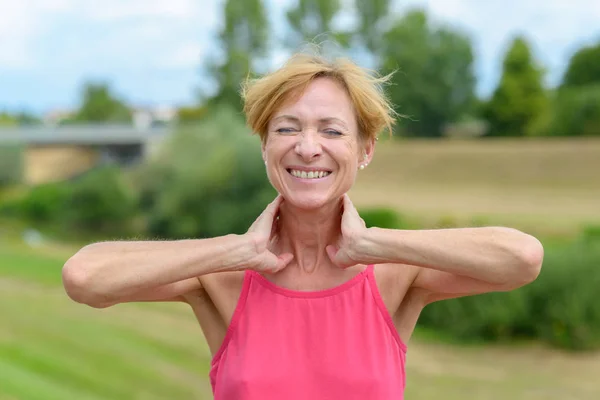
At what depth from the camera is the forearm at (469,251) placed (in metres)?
2.31

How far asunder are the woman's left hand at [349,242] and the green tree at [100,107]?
98.9 metres

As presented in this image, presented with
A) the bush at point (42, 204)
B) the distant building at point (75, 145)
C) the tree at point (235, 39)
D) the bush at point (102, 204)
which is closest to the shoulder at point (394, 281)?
the bush at point (102, 204)

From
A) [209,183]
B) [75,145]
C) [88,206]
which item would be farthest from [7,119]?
[209,183]

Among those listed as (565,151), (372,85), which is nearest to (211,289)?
(372,85)

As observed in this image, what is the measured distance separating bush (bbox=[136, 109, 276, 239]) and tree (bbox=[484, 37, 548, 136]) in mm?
21378

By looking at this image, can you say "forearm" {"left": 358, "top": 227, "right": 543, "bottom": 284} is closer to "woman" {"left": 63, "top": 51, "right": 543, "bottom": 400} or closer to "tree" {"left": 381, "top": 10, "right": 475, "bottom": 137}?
"woman" {"left": 63, "top": 51, "right": 543, "bottom": 400}

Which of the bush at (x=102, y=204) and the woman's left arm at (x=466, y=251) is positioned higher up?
the woman's left arm at (x=466, y=251)

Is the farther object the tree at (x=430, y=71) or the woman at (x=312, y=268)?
the tree at (x=430, y=71)

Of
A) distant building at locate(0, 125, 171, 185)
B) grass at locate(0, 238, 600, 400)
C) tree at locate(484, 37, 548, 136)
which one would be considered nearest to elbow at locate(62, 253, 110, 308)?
grass at locate(0, 238, 600, 400)

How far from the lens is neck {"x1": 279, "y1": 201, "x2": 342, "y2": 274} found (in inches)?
102

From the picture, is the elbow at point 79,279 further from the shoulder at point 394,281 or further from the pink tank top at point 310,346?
the shoulder at point 394,281

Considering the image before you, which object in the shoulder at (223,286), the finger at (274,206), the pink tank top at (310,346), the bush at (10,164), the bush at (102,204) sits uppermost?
the finger at (274,206)

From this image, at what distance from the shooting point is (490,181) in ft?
127

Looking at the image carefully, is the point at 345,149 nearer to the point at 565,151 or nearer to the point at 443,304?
the point at 443,304
